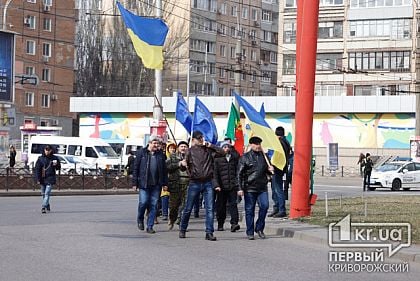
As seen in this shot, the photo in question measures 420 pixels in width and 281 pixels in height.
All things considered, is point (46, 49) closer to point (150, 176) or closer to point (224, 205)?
point (224, 205)

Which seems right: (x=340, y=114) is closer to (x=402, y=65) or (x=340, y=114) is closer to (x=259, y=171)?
(x=402, y=65)

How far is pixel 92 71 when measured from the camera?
8394 cm

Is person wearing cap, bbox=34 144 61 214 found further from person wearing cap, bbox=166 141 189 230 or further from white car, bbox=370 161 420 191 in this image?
white car, bbox=370 161 420 191

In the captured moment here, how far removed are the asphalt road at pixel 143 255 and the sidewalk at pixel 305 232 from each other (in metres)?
0.25

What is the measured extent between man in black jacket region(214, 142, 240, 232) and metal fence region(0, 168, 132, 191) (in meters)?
15.1

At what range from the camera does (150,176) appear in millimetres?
16359

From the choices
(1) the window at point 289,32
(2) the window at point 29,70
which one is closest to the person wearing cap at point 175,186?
(1) the window at point 289,32

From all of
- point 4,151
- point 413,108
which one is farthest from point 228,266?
point 413,108

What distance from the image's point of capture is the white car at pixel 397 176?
4184cm

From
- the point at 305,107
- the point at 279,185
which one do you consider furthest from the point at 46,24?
the point at 305,107

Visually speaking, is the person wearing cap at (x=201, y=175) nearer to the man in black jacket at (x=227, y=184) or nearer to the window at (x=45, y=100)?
the man in black jacket at (x=227, y=184)

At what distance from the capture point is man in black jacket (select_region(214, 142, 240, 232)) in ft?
55.9

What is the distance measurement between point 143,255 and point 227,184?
14.7ft

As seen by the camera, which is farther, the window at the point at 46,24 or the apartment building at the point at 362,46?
the window at the point at 46,24
